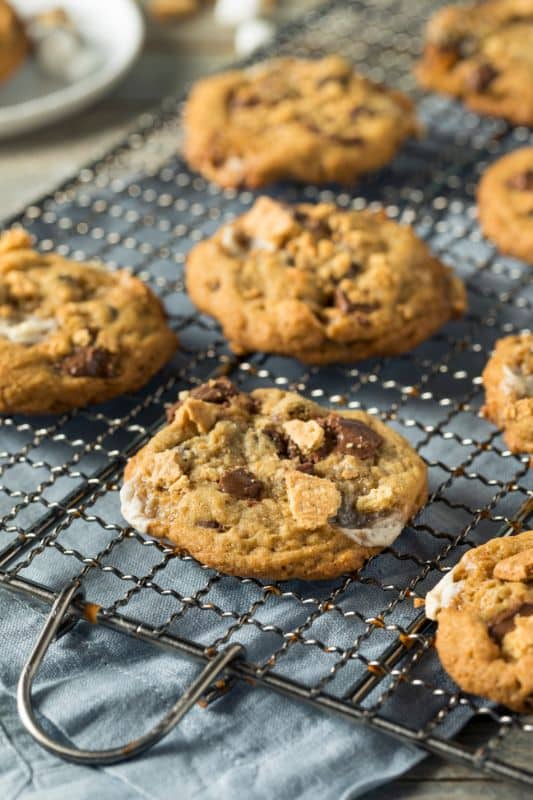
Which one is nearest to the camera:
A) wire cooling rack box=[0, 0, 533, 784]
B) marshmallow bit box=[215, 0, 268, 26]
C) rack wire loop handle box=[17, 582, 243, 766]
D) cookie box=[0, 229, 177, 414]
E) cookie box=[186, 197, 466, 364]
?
rack wire loop handle box=[17, 582, 243, 766]

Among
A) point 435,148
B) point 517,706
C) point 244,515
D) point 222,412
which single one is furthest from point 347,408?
point 435,148

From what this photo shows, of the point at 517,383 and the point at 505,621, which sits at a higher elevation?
the point at 505,621

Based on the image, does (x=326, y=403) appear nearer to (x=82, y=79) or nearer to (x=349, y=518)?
(x=349, y=518)

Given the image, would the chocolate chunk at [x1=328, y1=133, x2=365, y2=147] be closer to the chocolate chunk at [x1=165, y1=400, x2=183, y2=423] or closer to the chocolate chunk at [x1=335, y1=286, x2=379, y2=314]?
the chocolate chunk at [x1=335, y1=286, x2=379, y2=314]

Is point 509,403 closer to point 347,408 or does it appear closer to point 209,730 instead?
point 347,408

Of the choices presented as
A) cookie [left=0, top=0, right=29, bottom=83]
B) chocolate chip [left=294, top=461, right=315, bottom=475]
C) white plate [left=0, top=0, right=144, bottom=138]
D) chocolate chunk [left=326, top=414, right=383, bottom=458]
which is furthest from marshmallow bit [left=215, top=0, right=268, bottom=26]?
chocolate chip [left=294, top=461, right=315, bottom=475]

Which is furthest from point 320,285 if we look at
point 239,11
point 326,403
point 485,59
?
point 239,11

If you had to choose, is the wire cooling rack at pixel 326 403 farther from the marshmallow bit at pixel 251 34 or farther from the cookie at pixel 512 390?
the marshmallow bit at pixel 251 34

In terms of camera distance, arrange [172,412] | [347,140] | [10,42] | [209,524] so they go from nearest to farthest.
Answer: [209,524] < [172,412] < [347,140] < [10,42]
